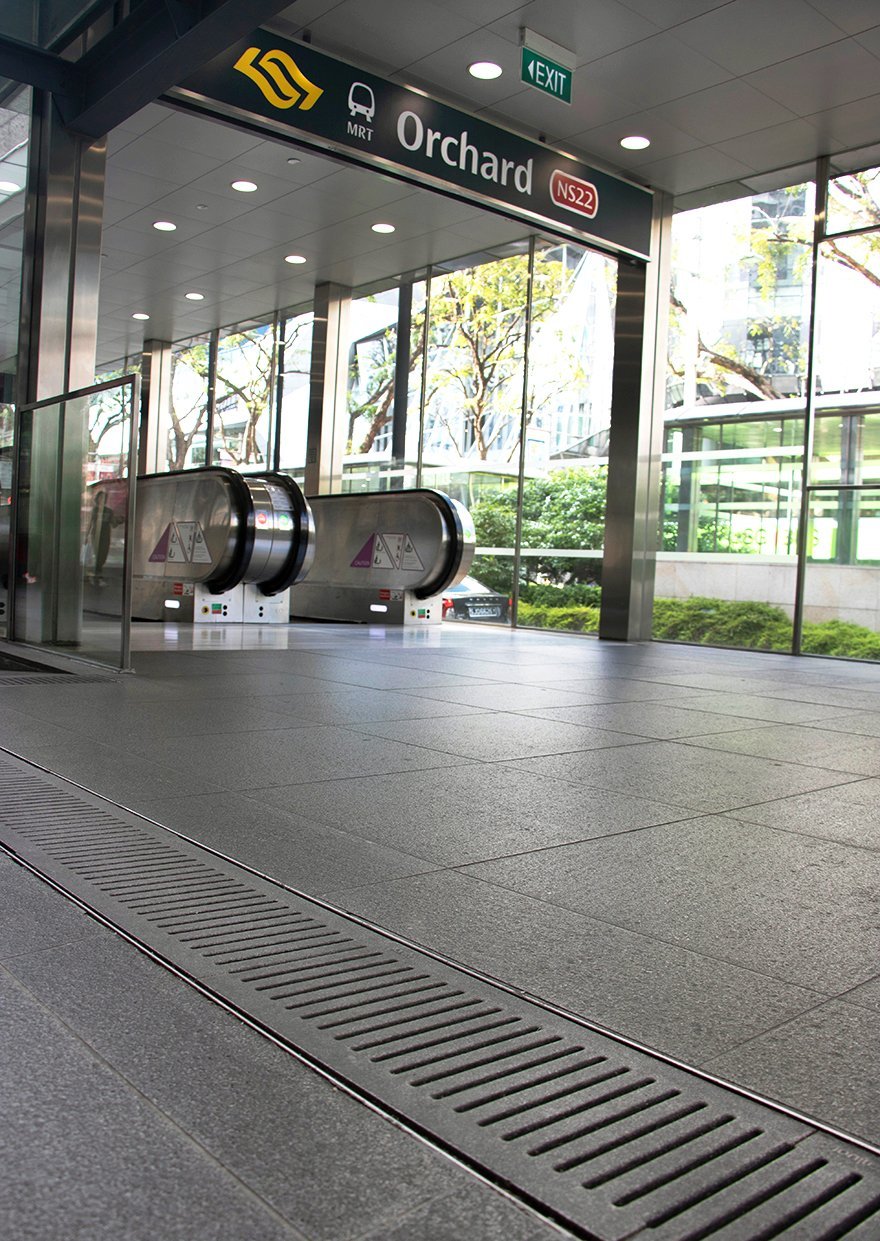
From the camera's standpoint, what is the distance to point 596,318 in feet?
52.1

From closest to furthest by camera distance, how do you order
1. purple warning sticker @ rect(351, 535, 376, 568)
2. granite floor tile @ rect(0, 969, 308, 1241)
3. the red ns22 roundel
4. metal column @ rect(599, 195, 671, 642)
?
granite floor tile @ rect(0, 969, 308, 1241), the red ns22 roundel, metal column @ rect(599, 195, 671, 642), purple warning sticker @ rect(351, 535, 376, 568)

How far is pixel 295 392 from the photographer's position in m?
20.3

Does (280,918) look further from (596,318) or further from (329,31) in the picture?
(596,318)

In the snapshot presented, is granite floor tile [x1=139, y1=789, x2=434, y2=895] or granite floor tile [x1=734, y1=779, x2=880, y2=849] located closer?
granite floor tile [x1=139, y1=789, x2=434, y2=895]

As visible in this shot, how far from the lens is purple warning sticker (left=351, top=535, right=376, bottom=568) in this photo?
16.7 metres

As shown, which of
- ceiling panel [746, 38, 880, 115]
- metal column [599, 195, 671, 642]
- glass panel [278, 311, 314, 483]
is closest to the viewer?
ceiling panel [746, 38, 880, 115]

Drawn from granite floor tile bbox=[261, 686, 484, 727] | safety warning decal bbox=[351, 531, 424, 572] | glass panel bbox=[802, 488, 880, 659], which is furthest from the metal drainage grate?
safety warning decal bbox=[351, 531, 424, 572]

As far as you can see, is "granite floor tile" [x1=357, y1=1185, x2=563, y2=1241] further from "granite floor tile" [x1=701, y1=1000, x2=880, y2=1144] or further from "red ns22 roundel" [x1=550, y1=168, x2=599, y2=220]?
"red ns22 roundel" [x1=550, y1=168, x2=599, y2=220]

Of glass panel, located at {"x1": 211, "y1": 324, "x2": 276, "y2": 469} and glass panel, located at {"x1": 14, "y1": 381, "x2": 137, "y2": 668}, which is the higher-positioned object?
glass panel, located at {"x1": 211, "y1": 324, "x2": 276, "y2": 469}

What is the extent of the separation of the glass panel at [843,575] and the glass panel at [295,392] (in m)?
9.85

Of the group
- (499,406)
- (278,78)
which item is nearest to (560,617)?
(499,406)

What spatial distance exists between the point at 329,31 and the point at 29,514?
16.9ft

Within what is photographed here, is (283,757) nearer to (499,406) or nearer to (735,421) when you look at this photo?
(735,421)

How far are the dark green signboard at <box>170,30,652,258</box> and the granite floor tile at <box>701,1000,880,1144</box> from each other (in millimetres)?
8816
